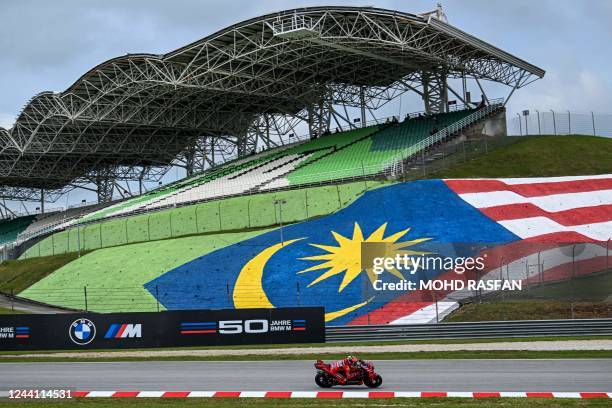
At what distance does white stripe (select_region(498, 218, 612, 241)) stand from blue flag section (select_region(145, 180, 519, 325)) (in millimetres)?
821

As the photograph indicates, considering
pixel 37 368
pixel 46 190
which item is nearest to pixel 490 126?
pixel 37 368

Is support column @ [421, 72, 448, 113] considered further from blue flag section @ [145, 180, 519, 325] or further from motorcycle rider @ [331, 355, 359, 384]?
motorcycle rider @ [331, 355, 359, 384]

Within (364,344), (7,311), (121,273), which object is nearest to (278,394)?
(364,344)

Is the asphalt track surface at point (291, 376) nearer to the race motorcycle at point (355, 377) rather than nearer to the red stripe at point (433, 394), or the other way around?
the race motorcycle at point (355, 377)

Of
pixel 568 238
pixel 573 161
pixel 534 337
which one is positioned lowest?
pixel 534 337

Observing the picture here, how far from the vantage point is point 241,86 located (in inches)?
2773

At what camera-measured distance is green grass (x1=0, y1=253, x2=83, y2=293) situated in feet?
181

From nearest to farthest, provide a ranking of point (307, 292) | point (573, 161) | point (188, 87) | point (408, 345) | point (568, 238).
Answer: point (408, 345) < point (307, 292) < point (568, 238) < point (573, 161) < point (188, 87)

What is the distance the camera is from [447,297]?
36375 mm

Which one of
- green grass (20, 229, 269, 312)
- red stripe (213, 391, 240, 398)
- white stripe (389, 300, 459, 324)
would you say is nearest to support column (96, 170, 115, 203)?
green grass (20, 229, 269, 312)

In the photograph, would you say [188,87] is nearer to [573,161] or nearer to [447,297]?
[573,161]

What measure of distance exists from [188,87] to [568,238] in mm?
34686

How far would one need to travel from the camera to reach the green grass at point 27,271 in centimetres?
5503

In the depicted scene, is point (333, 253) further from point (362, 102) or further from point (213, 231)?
point (362, 102)
